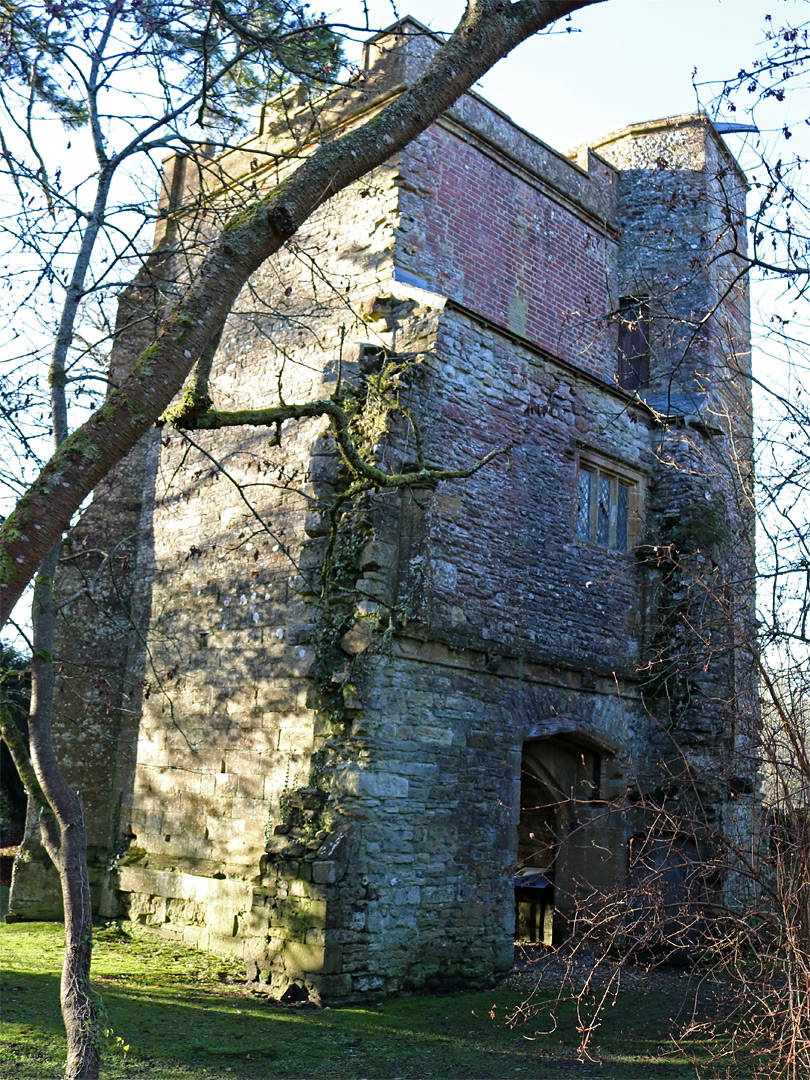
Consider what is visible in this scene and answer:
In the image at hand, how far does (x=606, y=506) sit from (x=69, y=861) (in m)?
8.03

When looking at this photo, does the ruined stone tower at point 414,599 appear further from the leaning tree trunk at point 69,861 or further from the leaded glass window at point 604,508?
the leaning tree trunk at point 69,861

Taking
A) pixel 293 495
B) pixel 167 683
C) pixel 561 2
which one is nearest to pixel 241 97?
pixel 561 2

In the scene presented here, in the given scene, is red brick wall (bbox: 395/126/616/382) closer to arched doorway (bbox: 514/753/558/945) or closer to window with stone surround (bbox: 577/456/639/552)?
window with stone surround (bbox: 577/456/639/552)

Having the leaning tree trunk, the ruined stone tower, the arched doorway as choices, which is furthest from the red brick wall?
the leaning tree trunk

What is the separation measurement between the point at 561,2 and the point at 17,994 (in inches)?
323

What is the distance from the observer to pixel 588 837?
11188 mm

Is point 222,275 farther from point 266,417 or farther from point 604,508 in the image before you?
point 604,508

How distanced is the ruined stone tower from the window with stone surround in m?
0.04

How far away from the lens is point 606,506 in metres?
11.8

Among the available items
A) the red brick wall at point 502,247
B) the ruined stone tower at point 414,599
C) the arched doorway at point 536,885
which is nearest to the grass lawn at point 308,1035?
the ruined stone tower at point 414,599

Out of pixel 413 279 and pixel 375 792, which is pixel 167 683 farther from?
pixel 413 279

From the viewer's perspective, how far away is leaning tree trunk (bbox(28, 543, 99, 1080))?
509 cm

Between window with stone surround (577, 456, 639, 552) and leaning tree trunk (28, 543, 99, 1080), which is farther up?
window with stone surround (577, 456, 639, 552)

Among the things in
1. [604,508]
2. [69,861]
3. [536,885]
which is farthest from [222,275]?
[536,885]
